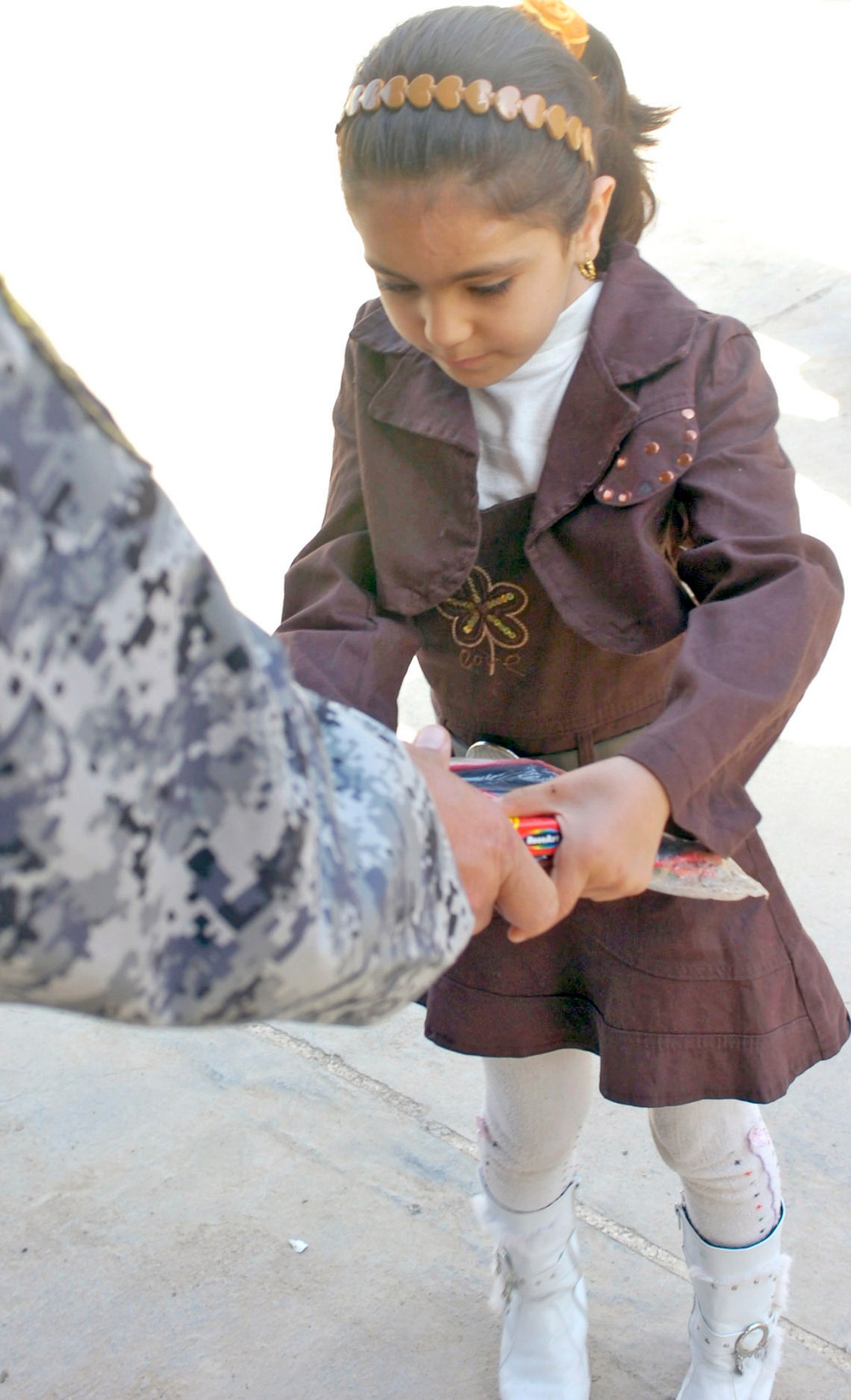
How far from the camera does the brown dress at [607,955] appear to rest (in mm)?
1610

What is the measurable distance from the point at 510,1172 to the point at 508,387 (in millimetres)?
982

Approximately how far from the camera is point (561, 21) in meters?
1.57

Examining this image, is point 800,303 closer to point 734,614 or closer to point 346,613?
point 346,613

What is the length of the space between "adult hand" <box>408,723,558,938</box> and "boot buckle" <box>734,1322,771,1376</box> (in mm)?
818

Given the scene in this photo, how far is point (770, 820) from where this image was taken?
3016 millimetres

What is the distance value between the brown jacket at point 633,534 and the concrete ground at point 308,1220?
92cm

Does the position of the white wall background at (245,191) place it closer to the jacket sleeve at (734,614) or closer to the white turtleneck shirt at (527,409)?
the white turtleneck shirt at (527,409)

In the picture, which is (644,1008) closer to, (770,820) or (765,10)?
(770,820)

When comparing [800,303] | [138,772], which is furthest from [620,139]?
[800,303]

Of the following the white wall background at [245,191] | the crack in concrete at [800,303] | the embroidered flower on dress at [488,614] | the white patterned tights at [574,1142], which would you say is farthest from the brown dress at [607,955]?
the crack in concrete at [800,303]

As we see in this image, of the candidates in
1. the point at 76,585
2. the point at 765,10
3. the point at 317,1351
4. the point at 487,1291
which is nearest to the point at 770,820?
the point at 487,1291

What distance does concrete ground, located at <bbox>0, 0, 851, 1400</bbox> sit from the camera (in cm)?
197

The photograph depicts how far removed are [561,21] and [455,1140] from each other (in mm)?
1613

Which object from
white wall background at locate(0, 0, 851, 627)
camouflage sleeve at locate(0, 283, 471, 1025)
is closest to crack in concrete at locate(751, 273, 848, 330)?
white wall background at locate(0, 0, 851, 627)
